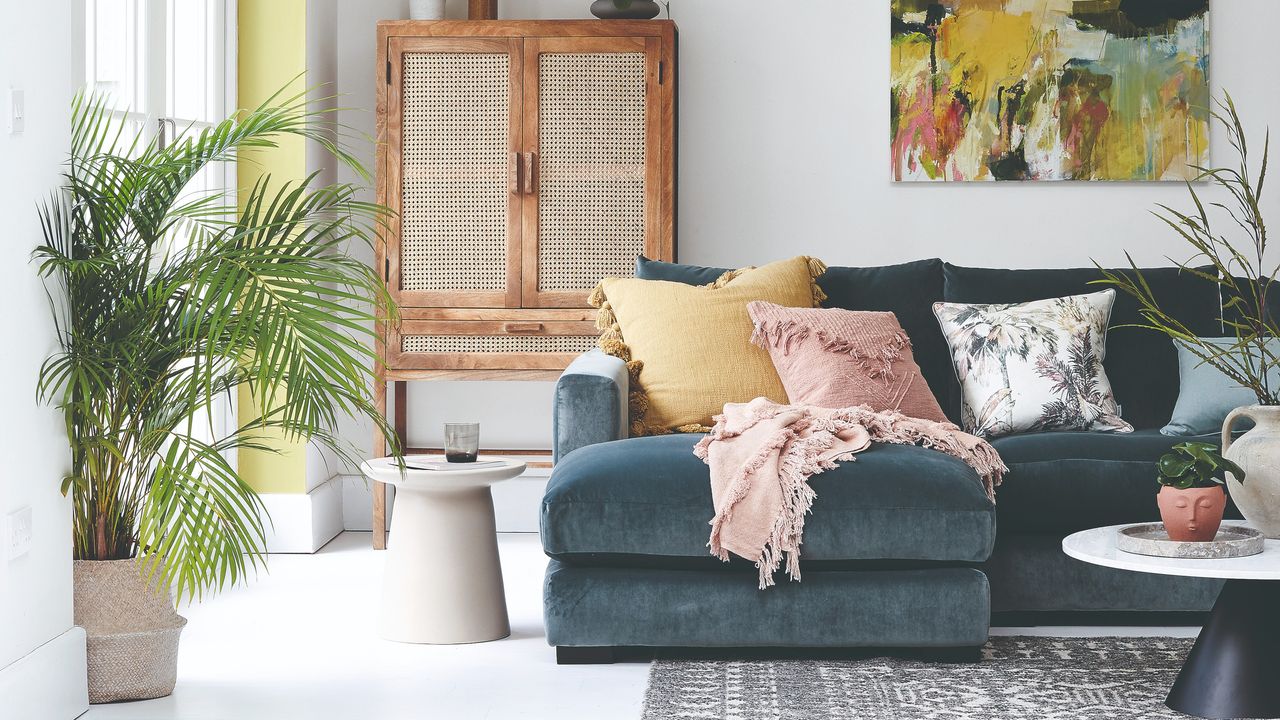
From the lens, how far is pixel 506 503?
4750mm

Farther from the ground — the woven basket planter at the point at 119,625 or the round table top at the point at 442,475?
the round table top at the point at 442,475

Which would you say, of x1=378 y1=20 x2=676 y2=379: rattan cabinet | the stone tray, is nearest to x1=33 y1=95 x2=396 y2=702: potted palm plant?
the stone tray

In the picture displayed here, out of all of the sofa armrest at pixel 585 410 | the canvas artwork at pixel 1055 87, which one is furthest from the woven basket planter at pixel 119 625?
the canvas artwork at pixel 1055 87

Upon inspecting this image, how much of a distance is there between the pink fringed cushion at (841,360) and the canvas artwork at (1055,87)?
144 cm

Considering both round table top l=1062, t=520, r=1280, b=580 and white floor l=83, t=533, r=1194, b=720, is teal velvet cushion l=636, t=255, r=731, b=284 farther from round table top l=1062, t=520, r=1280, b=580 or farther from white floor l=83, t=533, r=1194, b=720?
round table top l=1062, t=520, r=1280, b=580

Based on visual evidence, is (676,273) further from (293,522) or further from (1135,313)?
(293,522)

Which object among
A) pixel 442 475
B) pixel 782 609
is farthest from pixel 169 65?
pixel 782 609

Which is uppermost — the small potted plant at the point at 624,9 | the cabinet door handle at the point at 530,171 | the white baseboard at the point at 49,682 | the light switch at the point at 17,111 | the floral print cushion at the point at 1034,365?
the small potted plant at the point at 624,9

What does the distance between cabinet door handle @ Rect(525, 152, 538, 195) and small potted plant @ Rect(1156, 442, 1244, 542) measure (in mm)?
2511

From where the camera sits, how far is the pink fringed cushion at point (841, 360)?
331 cm

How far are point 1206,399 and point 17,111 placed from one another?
294 centimetres

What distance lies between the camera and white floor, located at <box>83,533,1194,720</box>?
2551 mm

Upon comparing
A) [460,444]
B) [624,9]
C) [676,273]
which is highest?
[624,9]

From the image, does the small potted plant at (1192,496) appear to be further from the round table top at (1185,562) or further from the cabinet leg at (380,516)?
the cabinet leg at (380,516)
